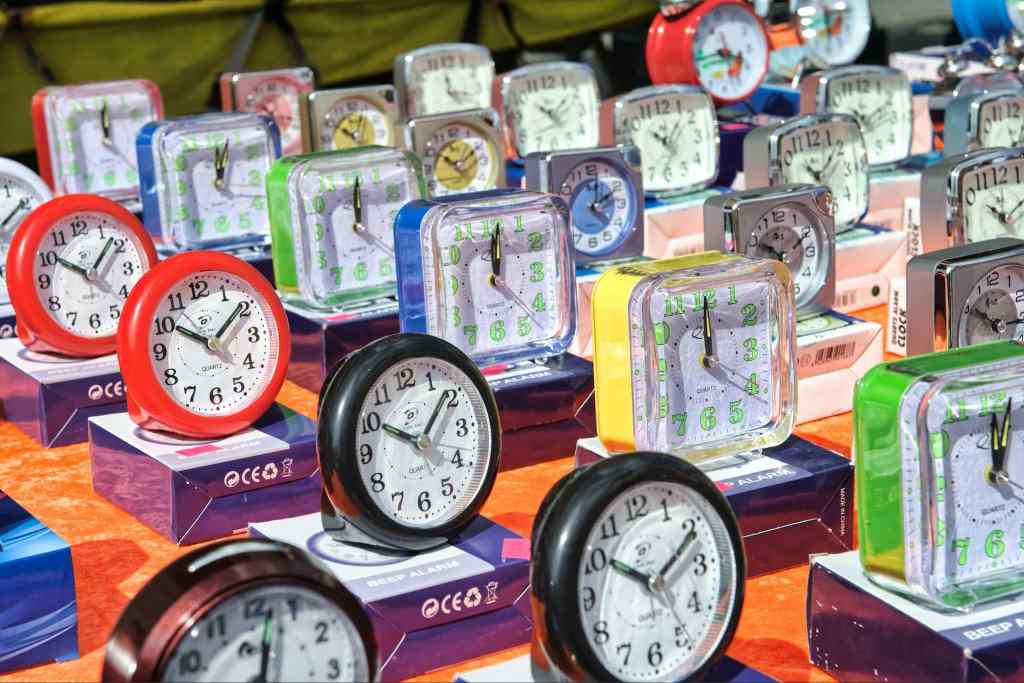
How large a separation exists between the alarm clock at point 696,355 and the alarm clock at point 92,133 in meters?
2.71

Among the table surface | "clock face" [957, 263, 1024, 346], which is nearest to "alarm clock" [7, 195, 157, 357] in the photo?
the table surface

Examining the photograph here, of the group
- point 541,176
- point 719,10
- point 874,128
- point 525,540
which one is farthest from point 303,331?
point 719,10

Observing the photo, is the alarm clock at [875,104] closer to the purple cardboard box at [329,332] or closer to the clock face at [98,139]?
the purple cardboard box at [329,332]

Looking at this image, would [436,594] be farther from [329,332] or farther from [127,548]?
[329,332]

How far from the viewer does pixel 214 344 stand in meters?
3.31

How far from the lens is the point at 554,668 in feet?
7.48

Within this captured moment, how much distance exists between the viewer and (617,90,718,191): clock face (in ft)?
17.0

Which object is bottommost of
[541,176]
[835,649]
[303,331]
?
[835,649]

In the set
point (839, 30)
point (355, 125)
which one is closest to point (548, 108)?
point (355, 125)

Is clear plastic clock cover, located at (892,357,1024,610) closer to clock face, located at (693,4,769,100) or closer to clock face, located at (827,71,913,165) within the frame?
clock face, located at (827,71,913,165)

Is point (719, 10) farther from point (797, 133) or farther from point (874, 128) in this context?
point (797, 133)

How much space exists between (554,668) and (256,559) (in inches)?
19.9

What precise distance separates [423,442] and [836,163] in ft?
7.61

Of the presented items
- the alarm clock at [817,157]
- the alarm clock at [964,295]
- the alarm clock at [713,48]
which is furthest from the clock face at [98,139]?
the alarm clock at [964,295]
